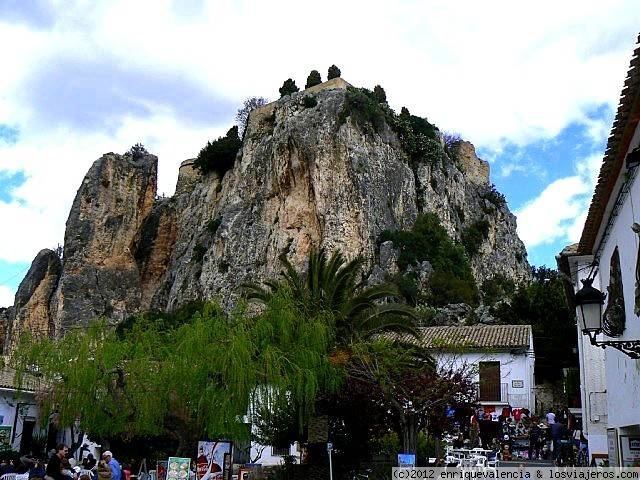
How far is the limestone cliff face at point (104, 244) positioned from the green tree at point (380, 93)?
22.1m

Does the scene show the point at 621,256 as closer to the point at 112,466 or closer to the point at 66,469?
the point at 112,466

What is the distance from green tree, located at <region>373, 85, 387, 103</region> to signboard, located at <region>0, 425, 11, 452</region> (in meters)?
41.5

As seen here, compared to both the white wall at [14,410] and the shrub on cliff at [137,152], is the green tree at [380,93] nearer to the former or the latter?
the shrub on cliff at [137,152]

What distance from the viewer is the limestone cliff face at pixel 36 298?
58.8m

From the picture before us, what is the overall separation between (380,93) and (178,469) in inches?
1937

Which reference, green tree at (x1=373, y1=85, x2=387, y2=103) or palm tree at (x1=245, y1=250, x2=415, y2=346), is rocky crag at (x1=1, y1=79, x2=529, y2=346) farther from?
palm tree at (x1=245, y1=250, x2=415, y2=346)

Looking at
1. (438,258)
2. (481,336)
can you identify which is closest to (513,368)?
(481,336)

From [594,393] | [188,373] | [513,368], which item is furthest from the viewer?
[513,368]

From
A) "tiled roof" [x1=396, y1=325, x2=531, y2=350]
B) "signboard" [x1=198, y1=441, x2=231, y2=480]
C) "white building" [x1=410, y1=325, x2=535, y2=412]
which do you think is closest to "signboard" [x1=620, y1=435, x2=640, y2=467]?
"signboard" [x1=198, y1=441, x2=231, y2=480]

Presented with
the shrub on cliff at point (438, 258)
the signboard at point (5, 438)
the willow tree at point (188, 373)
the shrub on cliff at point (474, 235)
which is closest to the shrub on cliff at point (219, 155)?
the shrub on cliff at point (438, 258)

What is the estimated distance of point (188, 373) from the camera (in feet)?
53.2

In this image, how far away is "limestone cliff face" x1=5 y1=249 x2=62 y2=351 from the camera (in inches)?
2313

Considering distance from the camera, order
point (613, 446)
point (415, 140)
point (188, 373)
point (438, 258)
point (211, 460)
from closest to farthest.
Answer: point (613, 446) → point (211, 460) → point (188, 373) → point (438, 258) → point (415, 140)

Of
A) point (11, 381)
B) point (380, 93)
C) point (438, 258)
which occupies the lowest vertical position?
point (11, 381)
